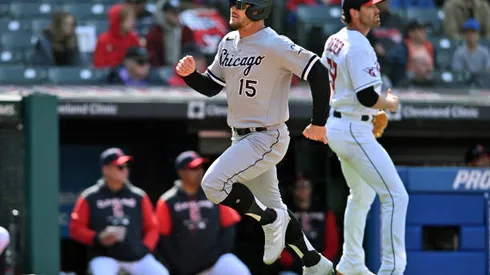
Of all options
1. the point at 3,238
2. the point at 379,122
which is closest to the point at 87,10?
the point at 3,238

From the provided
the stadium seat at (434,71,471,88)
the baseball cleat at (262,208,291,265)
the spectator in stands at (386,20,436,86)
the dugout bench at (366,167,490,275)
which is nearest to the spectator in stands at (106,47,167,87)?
the spectator in stands at (386,20,436,86)

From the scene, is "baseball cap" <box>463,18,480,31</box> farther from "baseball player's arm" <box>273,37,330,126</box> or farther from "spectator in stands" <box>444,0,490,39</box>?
"baseball player's arm" <box>273,37,330,126</box>

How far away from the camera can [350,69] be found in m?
6.01

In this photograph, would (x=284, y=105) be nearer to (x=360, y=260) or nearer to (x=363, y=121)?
(x=363, y=121)

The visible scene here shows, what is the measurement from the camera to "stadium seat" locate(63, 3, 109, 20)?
11234 mm

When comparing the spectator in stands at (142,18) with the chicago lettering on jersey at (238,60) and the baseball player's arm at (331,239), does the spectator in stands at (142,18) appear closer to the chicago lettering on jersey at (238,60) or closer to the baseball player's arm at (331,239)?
the baseball player's arm at (331,239)

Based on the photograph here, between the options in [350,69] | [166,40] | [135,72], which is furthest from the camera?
[166,40]

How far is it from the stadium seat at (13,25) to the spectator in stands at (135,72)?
1.38 meters

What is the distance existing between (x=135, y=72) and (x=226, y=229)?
1915 millimetres

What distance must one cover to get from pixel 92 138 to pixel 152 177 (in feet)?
2.05

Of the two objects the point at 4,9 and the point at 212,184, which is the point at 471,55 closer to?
the point at 4,9

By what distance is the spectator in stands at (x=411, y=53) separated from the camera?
10648mm

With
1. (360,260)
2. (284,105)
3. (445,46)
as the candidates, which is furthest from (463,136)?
(284,105)

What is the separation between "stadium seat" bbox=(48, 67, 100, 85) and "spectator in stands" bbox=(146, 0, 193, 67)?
27.2 inches
